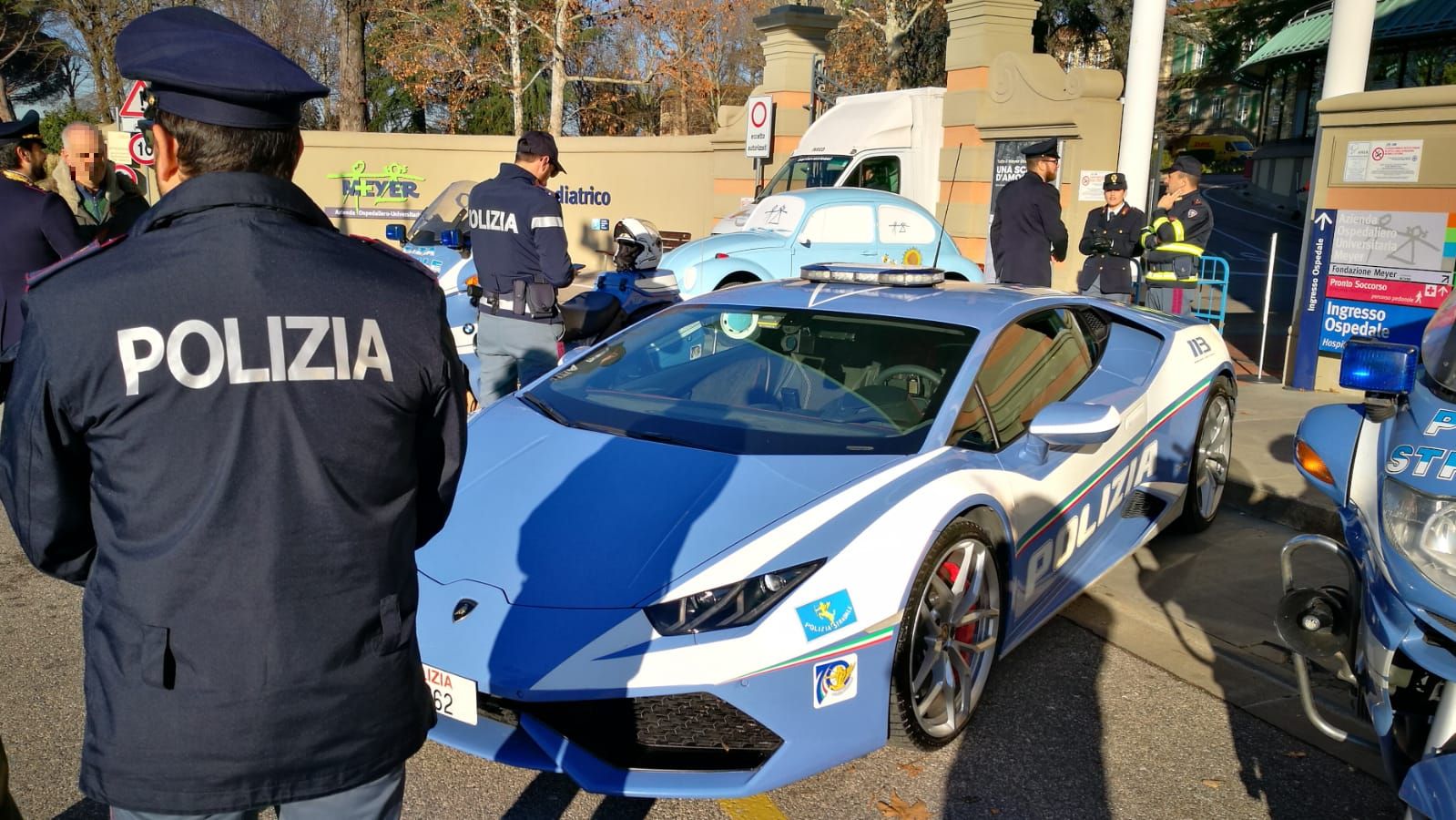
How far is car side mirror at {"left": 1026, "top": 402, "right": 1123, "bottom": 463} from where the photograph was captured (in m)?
3.97

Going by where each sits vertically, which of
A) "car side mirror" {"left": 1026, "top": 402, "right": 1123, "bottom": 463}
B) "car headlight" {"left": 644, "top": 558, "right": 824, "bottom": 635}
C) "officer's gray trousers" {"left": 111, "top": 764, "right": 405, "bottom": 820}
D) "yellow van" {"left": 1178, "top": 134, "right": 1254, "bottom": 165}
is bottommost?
"car headlight" {"left": 644, "top": 558, "right": 824, "bottom": 635}

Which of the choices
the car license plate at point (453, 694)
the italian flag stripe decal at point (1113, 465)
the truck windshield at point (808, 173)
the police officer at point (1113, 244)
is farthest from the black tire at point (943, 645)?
the truck windshield at point (808, 173)

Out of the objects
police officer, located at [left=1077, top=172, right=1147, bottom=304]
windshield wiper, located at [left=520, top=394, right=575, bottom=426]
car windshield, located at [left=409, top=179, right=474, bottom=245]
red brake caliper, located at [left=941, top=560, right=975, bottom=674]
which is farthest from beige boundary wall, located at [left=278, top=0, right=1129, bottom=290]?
red brake caliper, located at [left=941, top=560, right=975, bottom=674]

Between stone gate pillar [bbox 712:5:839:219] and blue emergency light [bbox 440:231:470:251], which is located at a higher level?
stone gate pillar [bbox 712:5:839:219]

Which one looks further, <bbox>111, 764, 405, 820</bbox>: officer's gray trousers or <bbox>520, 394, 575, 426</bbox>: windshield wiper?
<bbox>520, 394, 575, 426</bbox>: windshield wiper

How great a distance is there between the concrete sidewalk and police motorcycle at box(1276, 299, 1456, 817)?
2.60ft

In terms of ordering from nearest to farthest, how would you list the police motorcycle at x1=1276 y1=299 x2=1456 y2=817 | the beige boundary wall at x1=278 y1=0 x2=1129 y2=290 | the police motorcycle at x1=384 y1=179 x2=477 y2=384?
the police motorcycle at x1=1276 y1=299 x2=1456 y2=817 → the police motorcycle at x1=384 y1=179 x2=477 y2=384 → the beige boundary wall at x1=278 y1=0 x2=1129 y2=290

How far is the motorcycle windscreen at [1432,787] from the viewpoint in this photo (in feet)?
7.70

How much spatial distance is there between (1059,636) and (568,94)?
102 feet

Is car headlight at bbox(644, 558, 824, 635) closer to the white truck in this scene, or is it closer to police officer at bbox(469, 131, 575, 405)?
police officer at bbox(469, 131, 575, 405)

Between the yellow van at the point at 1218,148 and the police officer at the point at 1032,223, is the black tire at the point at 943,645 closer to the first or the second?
the police officer at the point at 1032,223

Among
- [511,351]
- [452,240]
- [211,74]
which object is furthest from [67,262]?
[452,240]

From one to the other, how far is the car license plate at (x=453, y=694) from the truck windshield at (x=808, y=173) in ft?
43.9

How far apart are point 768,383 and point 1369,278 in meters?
6.28
